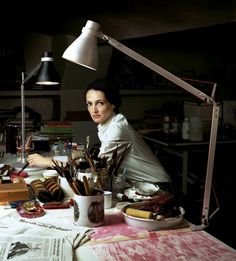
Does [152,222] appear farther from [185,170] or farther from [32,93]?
[32,93]

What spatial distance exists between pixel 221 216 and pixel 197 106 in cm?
107

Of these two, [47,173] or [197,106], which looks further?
[197,106]

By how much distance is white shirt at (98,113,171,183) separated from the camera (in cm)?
200

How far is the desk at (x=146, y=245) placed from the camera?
3.47 feet

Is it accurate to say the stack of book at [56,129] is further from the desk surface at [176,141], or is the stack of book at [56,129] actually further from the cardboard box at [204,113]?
the cardboard box at [204,113]

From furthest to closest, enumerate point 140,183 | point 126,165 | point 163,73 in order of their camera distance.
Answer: point 126,165 < point 140,183 < point 163,73

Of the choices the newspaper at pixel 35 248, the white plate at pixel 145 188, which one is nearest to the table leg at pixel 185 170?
the white plate at pixel 145 188

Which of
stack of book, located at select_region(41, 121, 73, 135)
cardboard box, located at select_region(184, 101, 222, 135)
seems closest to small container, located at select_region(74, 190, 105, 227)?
stack of book, located at select_region(41, 121, 73, 135)

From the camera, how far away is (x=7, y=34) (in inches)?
162

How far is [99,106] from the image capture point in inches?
85.5

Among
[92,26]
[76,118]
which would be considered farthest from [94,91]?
[76,118]

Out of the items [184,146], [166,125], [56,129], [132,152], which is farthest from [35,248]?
[166,125]

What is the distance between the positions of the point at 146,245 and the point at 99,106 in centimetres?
116

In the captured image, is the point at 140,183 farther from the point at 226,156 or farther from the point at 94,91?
the point at 226,156
